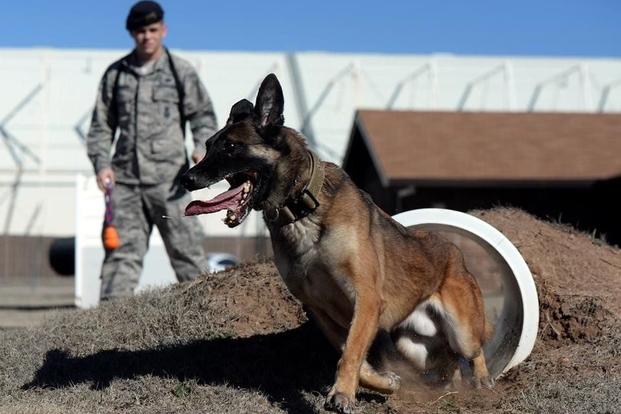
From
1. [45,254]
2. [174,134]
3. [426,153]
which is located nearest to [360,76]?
[45,254]

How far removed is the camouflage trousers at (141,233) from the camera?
335 inches

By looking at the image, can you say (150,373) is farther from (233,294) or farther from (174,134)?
(174,134)

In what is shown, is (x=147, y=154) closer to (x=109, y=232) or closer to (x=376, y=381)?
(x=109, y=232)

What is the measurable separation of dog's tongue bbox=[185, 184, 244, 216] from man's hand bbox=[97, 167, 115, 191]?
3314 mm

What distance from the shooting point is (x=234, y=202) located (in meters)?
5.21

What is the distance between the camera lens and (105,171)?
332 inches

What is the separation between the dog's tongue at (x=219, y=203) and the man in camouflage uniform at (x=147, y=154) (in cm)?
326

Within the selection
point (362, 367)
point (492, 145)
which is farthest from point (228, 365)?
point (492, 145)

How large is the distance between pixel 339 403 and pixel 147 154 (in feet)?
13.5

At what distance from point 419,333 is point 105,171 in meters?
3.34

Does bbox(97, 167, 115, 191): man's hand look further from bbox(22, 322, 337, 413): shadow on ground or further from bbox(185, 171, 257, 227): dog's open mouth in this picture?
bbox(185, 171, 257, 227): dog's open mouth

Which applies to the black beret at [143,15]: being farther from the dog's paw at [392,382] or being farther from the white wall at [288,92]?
the white wall at [288,92]

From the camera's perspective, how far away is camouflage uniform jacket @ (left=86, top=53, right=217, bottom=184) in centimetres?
855

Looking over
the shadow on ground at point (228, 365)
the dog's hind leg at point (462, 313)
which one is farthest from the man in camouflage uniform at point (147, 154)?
the dog's hind leg at point (462, 313)
